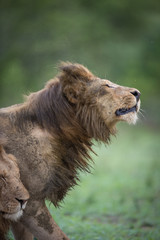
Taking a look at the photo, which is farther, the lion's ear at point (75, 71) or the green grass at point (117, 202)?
the green grass at point (117, 202)

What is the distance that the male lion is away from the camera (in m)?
4.85

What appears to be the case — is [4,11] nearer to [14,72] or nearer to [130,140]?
[14,72]

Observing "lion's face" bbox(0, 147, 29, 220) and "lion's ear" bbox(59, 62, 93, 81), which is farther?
"lion's ear" bbox(59, 62, 93, 81)

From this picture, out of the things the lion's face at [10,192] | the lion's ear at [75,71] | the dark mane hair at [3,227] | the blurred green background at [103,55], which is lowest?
the dark mane hair at [3,227]

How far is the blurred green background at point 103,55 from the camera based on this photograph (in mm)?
13102

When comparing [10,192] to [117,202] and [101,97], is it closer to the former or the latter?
[101,97]

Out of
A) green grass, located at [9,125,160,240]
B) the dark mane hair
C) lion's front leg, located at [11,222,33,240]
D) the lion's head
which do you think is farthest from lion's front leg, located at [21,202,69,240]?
the lion's head

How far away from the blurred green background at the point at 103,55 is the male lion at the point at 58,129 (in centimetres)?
515

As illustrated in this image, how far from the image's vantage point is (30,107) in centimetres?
511

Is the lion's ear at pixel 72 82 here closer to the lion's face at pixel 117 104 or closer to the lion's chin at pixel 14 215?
the lion's face at pixel 117 104

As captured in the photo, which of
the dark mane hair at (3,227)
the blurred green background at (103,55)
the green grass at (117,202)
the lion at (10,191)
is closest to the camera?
the lion at (10,191)

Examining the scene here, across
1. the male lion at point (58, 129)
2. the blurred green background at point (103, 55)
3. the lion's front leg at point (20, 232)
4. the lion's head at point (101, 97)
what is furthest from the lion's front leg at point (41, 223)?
the blurred green background at point (103, 55)

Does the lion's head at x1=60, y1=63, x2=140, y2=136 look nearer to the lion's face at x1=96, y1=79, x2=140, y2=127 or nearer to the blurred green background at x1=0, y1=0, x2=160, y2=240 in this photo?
the lion's face at x1=96, y1=79, x2=140, y2=127

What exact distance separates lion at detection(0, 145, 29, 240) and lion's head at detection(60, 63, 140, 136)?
1025 mm
